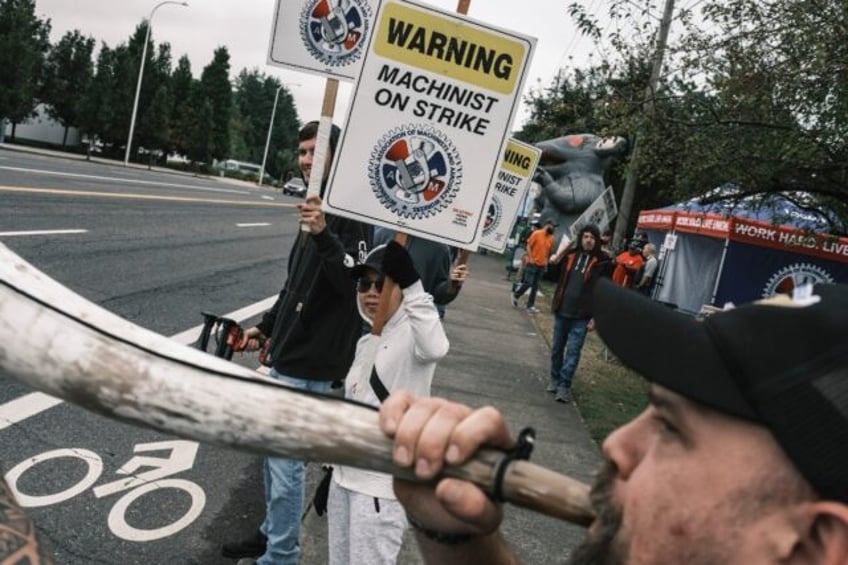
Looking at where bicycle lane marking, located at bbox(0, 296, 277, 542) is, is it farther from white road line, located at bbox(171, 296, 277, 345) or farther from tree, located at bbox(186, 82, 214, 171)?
tree, located at bbox(186, 82, 214, 171)

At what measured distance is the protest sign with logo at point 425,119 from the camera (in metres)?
3.03

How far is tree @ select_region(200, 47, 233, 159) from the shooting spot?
72688 mm

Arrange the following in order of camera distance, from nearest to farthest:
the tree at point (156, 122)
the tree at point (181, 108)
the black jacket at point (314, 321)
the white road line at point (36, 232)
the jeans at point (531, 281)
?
the black jacket at point (314, 321) < the white road line at point (36, 232) < the jeans at point (531, 281) < the tree at point (156, 122) < the tree at point (181, 108)

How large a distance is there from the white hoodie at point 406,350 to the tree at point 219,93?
72262 mm

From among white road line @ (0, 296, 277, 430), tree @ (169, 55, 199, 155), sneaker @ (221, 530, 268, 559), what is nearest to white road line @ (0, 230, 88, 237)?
white road line @ (0, 296, 277, 430)

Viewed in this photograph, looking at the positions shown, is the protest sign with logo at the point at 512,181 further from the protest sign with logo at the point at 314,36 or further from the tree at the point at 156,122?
the tree at the point at 156,122

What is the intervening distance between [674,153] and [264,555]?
7439 millimetres

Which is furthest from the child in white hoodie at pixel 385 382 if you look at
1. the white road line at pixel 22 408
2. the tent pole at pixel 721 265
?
the tent pole at pixel 721 265

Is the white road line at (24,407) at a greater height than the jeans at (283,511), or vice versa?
the jeans at (283,511)

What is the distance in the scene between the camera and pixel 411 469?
1.00 m

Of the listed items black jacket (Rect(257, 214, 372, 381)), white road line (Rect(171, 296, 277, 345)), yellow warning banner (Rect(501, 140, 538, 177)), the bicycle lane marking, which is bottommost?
white road line (Rect(171, 296, 277, 345))

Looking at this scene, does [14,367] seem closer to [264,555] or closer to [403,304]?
[403,304]

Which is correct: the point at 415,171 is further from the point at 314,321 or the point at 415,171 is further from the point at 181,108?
the point at 181,108

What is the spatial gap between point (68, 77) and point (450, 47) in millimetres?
55762
